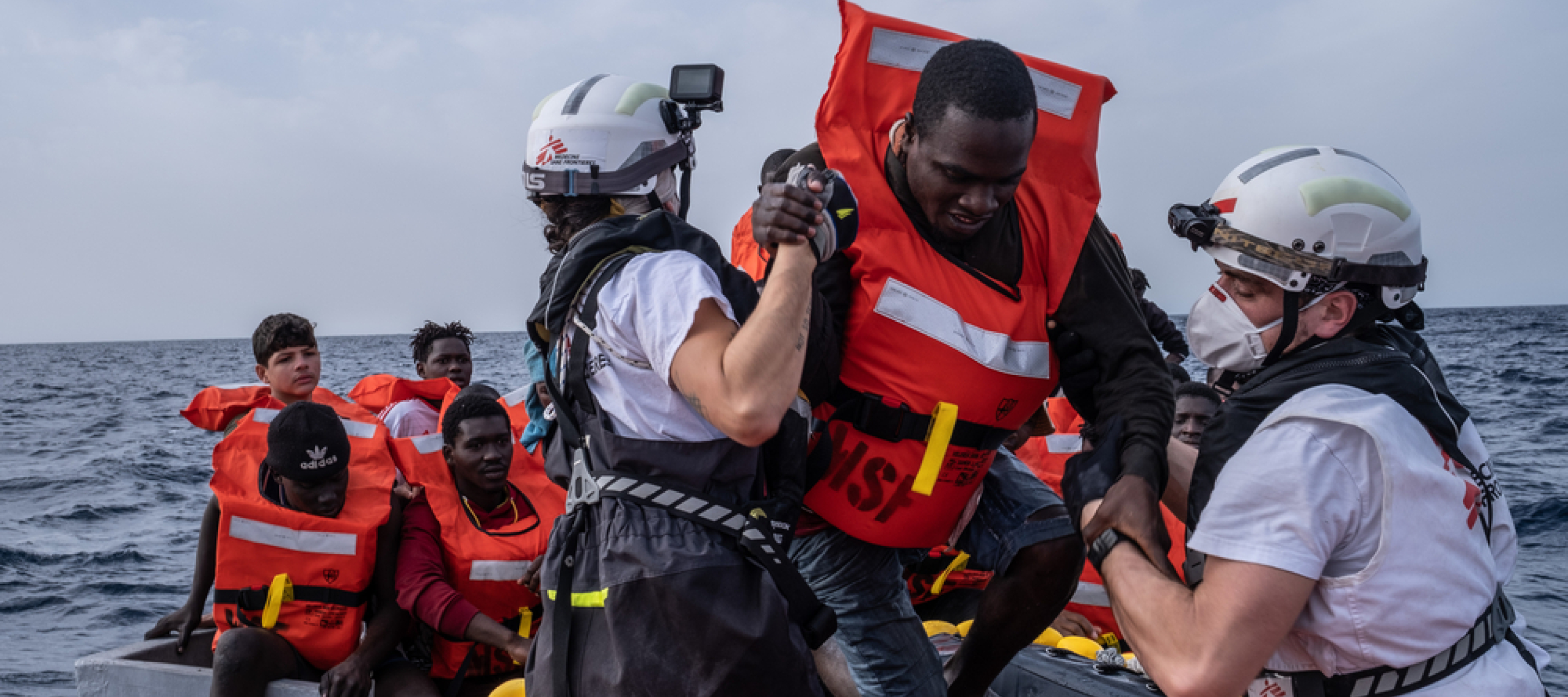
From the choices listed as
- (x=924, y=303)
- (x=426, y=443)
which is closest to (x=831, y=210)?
(x=924, y=303)

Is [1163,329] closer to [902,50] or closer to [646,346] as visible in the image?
[902,50]

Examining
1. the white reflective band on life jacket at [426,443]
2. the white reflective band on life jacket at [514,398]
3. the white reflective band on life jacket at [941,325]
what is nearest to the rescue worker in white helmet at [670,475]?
the white reflective band on life jacket at [941,325]

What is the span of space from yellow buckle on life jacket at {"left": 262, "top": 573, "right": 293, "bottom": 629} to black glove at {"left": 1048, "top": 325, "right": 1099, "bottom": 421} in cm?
369

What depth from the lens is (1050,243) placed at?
2984mm

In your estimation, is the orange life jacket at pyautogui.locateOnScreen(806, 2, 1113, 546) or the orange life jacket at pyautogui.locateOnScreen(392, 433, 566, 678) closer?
the orange life jacket at pyautogui.locateOnScreen(806, 2, 1113, 546)

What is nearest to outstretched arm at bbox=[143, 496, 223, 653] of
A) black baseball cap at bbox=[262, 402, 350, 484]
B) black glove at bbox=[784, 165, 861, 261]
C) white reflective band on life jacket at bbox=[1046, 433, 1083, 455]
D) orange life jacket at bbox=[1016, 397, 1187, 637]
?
black baseball cap at bbox=[262, 402, 350, 484]

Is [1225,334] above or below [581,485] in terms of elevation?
above

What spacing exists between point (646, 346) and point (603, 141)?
0.71 m

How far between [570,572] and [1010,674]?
8.12 feet

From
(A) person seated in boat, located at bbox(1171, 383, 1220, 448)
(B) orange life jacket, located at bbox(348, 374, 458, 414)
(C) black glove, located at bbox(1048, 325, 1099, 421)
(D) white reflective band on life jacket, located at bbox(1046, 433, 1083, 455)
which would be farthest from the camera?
(B) orange life jacket, located at bbox(348, 374, 458, 414)

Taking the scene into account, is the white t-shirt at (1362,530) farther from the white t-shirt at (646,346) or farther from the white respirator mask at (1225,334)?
Result: the white t-shirt at (646,346)

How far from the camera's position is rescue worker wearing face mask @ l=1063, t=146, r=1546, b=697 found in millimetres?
2029

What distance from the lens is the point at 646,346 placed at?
86.8 inches

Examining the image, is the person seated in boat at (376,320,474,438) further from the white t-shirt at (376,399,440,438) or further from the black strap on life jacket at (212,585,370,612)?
the black strap on life jacket at (212,585,370,612)
